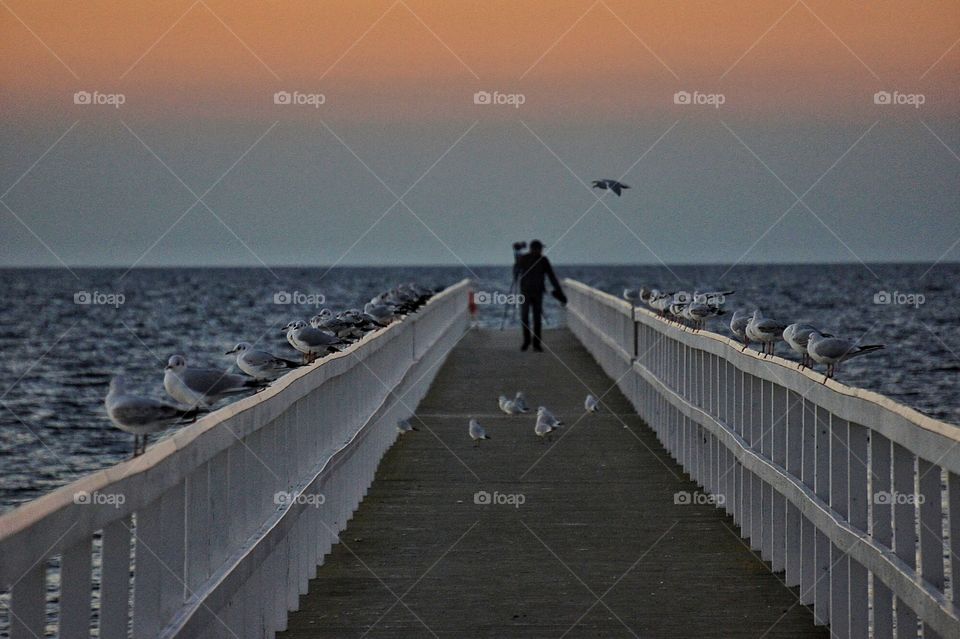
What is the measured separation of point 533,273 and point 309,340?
57.7 feet

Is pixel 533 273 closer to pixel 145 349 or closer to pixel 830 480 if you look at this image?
pixel 830 480

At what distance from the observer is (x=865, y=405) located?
22.3 feet

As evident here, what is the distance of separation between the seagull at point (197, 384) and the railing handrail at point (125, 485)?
0.77 feet

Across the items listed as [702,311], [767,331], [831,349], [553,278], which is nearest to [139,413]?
[831,349]

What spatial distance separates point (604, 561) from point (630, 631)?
1846mm

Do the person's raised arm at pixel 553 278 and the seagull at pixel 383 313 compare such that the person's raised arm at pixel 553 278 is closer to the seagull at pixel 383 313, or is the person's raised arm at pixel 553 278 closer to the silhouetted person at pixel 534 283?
the silhouetted person at pixel 534 283

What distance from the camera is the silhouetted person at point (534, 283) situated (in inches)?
1126

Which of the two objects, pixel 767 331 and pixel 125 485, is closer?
pixel 125 485

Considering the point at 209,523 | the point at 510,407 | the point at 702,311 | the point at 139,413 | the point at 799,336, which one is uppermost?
the point at 702,311

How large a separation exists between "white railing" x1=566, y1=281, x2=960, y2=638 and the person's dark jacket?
14.1 metres

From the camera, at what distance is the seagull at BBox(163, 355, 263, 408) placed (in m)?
7.53

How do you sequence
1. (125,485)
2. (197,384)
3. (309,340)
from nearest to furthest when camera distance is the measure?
(125,485)
(197,384)
(309,340)

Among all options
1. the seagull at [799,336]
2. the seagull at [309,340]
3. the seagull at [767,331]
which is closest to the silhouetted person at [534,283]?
the seagull at [309,340]

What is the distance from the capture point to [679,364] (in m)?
14.7
